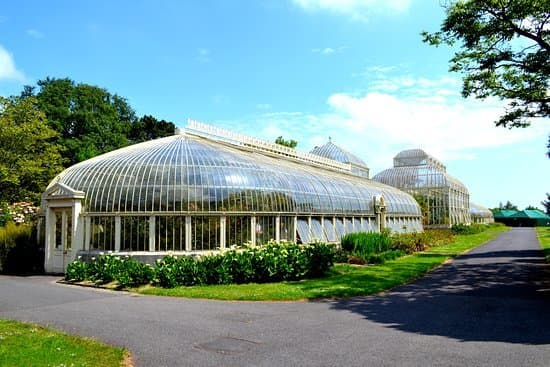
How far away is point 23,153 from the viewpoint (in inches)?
1215

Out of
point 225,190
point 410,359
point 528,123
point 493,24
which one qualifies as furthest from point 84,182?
point 528,123

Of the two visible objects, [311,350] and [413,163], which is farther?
[413,163]

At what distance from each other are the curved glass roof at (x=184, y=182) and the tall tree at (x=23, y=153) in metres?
10.4

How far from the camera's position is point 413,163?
60.2 m

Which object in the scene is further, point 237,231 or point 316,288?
point 237,231

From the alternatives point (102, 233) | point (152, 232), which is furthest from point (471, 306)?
point (102, 233)

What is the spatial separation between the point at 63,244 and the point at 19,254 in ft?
8.83

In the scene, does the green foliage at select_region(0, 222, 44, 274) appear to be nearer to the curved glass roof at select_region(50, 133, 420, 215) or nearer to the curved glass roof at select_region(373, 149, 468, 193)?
the curved glass roof at select_region(50, 133, 420, 215)

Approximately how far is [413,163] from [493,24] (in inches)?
1749

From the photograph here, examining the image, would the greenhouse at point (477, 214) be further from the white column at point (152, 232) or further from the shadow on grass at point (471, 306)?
the white column at point (152, 232)

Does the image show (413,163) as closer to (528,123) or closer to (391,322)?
(528,123)

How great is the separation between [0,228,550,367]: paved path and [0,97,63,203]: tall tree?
Answer: 16538 millimetres

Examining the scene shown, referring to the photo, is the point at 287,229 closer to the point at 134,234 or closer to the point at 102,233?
the point at 134,234

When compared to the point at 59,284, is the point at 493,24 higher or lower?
higher
